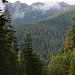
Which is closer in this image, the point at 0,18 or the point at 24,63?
the point at 0,18

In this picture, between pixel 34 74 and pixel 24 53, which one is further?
pixel 34 74

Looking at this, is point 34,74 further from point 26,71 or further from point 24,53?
point 24,53

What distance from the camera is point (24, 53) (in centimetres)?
2516

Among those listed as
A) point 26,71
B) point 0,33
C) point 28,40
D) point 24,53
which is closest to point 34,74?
point 26,71

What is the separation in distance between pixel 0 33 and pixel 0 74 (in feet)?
13.2

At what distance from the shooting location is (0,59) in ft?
40.9

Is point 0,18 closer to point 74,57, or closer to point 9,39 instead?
point 9,39

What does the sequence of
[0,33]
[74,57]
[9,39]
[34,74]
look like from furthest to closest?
[34,74] < [74,57] < [9,39] < [0,33]

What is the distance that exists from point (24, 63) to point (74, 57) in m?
9.40

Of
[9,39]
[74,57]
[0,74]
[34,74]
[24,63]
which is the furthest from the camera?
[34,74]

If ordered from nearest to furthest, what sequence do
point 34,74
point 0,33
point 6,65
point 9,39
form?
1. point 0,33
2. point 6,65
3. point 9,39
4. point 34,74

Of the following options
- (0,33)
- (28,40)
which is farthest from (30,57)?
(0,33)

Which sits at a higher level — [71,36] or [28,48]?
[71,36]

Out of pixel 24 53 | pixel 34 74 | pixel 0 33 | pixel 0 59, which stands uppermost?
pixel 0 33
